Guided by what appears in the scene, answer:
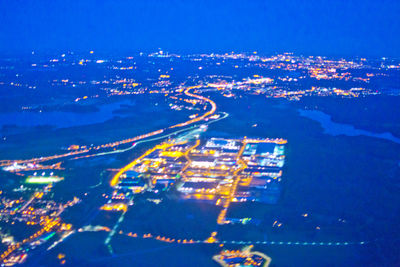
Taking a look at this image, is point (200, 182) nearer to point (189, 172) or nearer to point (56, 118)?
point (189, 172)

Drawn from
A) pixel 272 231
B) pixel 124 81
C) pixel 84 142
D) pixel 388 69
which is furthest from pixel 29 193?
pixel 388 69

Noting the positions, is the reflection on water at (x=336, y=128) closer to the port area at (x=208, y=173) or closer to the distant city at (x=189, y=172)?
the distant city at (x=189, y=172)

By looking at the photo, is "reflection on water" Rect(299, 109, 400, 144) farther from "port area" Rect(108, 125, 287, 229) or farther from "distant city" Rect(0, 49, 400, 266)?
"port area" Rect(108, 125, 287, 229)

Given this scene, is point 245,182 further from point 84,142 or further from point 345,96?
point 345,96

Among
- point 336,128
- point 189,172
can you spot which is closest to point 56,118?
point 189,172

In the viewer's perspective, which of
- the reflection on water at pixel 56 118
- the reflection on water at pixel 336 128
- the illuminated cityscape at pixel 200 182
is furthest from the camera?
the reflection on water at pixel 56 118

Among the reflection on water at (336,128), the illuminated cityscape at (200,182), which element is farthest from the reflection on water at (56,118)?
the reflection on water at (336,128)

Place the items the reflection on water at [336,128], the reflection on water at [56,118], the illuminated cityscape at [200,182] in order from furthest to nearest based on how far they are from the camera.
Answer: the reflection on water at [56,118] → the reflection on water at [336,128] → the illuminated cityscape at [200,182]

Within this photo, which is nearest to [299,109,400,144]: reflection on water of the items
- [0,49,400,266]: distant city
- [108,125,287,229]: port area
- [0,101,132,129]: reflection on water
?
[0,49,400,266]: distant city
